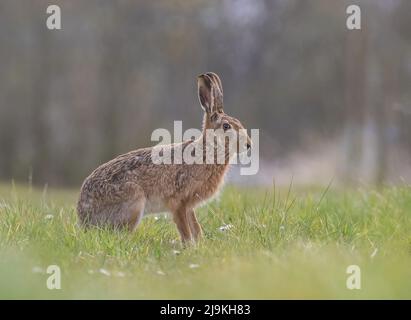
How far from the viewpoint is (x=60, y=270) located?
6004 mm

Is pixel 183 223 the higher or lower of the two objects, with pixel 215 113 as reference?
lower

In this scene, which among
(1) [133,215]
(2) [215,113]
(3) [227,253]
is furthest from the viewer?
(2) [215,113]

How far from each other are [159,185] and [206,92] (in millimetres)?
1109

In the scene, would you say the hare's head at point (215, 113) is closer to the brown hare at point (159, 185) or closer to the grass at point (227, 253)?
the brown hare at point (159, 185)

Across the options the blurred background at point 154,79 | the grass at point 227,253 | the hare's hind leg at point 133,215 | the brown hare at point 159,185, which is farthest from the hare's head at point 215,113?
the blurred background at point 154,79

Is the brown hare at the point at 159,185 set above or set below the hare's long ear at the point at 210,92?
below

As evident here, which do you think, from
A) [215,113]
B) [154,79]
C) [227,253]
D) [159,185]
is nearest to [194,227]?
[159,185]

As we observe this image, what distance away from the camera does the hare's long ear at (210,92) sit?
768 cm

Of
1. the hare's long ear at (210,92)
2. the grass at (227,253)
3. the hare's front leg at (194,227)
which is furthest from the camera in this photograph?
the hare's long ear at (210,92)

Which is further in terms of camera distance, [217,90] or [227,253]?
[217,90]

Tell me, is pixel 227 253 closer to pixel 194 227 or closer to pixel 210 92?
pixel 194 227

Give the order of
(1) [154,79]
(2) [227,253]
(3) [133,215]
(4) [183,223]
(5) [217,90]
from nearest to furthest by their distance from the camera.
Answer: (2) [227,253] < (3) [133,215] < (4) [183,223] < (5) [217,90] < (1) [154,79]

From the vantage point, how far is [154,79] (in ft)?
81.4

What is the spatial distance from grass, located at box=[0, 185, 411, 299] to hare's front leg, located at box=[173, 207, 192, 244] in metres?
0.11
